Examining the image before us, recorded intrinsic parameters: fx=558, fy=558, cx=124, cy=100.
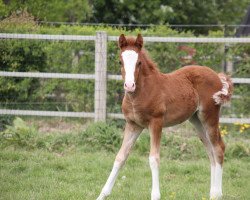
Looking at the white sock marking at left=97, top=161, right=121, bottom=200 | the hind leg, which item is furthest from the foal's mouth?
the hind leg

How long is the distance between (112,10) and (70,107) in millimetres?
7698

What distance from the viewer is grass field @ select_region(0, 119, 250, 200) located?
6789mm

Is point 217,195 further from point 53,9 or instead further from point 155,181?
point 53,9

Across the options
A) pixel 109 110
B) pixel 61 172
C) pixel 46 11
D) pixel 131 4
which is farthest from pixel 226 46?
pixel 131 4

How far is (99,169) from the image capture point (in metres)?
7.91

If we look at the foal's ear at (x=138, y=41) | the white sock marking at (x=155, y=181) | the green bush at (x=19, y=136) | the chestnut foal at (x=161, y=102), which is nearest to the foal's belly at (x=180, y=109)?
the chestnut foal at (x=161, y=102)

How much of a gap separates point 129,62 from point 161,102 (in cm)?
71

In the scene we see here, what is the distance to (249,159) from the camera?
8820mm

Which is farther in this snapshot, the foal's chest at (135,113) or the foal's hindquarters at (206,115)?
the foal's hindquarters at (206,115)

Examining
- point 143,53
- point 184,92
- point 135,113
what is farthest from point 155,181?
point 143,53

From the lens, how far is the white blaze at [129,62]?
5875mm

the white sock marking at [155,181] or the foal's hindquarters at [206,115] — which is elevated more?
the foal's hindquarters at [206,115]

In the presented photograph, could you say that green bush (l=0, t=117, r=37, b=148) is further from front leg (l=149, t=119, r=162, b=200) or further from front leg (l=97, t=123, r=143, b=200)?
front leg (l=149, t=119, r=162, b=200)

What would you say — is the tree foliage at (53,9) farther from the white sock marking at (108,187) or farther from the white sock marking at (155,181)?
the white sock marking at (155,181)
